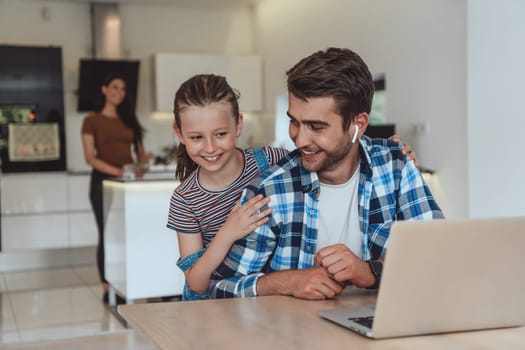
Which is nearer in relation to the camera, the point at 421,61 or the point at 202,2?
the point at 421,61

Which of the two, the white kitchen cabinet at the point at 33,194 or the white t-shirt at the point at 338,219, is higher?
the white t-shirt at the point at 338,219

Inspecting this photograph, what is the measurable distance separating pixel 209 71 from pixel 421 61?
315 cm

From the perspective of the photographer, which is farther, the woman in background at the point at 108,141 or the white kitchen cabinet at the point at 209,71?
the white kitchen cabinet at the point at 209,71

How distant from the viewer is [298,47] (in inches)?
256

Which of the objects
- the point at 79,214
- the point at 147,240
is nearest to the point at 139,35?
the point at 79,214

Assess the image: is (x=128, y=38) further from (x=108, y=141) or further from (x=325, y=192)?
(x=325, y=192)

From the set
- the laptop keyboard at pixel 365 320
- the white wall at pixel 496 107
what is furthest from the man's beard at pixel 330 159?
the white wall at pixel 496 107

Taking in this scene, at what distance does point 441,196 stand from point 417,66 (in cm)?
89

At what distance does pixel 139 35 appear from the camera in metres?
7.49

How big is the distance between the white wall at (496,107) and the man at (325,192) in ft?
4.95

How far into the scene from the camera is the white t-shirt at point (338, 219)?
1.79m

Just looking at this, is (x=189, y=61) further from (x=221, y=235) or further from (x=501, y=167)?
(x=221, y=235)

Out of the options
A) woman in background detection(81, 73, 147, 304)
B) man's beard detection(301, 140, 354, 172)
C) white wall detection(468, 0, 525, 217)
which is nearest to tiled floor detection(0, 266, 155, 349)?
woman in background detection(81, 73, 147, 304)

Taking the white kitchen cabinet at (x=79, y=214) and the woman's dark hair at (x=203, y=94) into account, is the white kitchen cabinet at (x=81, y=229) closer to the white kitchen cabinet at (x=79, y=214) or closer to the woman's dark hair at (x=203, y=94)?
the white kitchen cabinet at (x=79, y=214)
